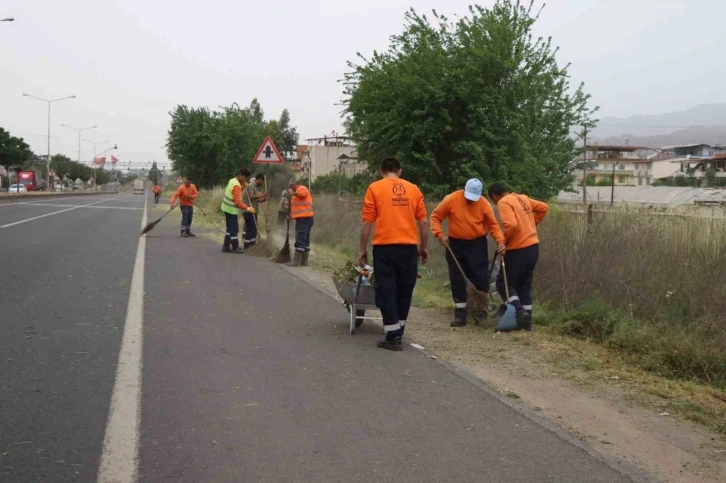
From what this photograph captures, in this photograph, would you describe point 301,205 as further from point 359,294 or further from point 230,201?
point 359,294

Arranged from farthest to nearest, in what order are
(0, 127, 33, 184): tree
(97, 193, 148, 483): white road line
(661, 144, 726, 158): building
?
(661, 144, 726, 158): building < (0, 127, 33, 184): tree < (97, 193, 148, 483): white road line

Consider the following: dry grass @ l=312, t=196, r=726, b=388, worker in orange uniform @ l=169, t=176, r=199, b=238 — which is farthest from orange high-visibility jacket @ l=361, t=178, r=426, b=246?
worker in orange uniform @ l=169, t=176, r=199, b=238

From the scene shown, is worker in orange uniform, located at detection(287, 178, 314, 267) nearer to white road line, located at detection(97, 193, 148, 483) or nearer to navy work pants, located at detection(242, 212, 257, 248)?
navy work pants, located at detection(242, 212, 257, 248)

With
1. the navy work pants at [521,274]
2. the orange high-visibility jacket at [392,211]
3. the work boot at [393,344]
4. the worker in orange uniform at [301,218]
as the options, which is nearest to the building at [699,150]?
the worker in orange uniform at [301,218]

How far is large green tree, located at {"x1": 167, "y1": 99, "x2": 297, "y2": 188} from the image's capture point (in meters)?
44.1

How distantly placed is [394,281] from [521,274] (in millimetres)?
1771

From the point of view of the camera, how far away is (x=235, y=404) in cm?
540

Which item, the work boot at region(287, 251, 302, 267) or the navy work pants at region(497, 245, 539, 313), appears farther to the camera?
the work boot at region(287, 251, 302, 267)

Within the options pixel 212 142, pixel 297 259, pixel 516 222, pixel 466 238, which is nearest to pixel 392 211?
pixel 466 238

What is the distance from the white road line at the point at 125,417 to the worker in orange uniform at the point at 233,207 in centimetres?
799

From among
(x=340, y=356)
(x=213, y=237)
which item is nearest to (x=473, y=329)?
(x=340, y=356)

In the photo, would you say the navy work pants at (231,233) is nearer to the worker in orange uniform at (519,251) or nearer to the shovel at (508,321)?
the worker in orange uniform at (519,251)

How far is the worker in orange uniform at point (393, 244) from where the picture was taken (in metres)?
7.48

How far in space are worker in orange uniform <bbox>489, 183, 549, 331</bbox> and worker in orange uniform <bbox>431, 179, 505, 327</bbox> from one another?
169 millimetres
